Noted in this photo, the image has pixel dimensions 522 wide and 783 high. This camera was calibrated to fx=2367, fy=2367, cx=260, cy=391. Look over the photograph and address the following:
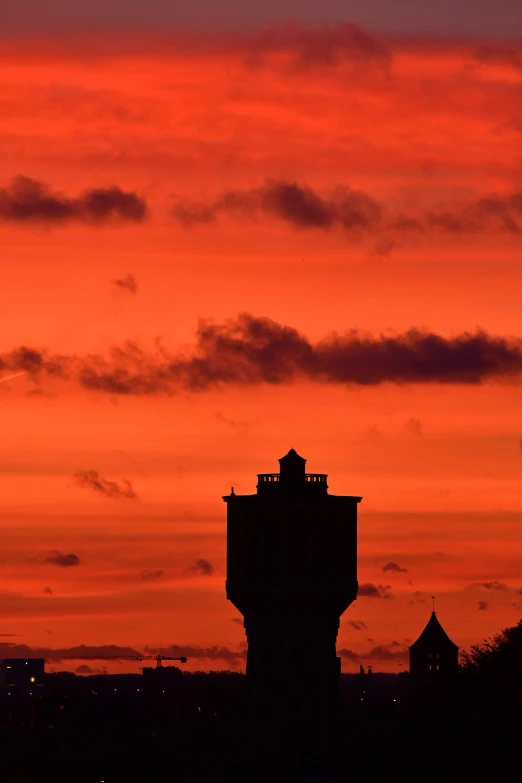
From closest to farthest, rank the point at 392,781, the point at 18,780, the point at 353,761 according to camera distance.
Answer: the point at 392,781 → the point at 353,761 → the point at 18,780

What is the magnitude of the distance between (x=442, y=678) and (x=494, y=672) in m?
24.2

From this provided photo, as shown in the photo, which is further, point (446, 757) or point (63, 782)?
point (63, 782)

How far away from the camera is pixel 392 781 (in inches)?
5256

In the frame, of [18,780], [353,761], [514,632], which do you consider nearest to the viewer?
[514,632]

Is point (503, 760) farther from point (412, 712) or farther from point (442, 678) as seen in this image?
point (442, 678)

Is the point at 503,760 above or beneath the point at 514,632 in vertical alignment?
beneath

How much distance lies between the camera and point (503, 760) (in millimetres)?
112750

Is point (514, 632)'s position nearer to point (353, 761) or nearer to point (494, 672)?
Answer: point (494, 672)

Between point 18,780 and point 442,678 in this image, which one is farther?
point 18,780

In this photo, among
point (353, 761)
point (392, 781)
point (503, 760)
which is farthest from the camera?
point (353, 761)

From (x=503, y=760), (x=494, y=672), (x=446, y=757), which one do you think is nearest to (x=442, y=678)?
(x=494, y=672)

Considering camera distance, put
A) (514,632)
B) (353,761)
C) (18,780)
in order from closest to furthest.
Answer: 1. (514,632)
2. (353,761)
3. (18,780)

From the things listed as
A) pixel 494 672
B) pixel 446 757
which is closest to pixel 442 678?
pixel 494 672

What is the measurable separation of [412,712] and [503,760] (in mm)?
35149
